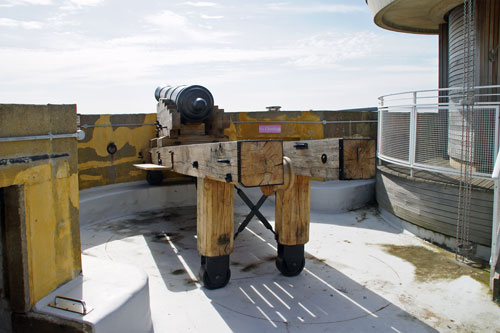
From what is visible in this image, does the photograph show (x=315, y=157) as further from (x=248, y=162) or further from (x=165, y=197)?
(x=165, y=197)

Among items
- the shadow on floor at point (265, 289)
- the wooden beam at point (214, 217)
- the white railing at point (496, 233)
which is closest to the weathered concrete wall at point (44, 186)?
the wooden beam at point (214, 217)

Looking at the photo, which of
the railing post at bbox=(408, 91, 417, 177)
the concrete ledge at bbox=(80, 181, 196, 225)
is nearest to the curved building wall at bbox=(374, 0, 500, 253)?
the railing post at bbox=(408, 91, 417, 177)

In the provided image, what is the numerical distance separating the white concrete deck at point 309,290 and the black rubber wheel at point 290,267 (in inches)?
2.7

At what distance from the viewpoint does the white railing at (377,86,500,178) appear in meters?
5.80

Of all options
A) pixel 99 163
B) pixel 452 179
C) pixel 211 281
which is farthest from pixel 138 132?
pixel 452 179

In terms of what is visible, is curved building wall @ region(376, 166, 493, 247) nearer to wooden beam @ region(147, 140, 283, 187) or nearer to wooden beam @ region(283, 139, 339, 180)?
wooden beam @ region(283, 139, 339, 180)

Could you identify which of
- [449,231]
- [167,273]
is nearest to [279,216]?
[167,273]

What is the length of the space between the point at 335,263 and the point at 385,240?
1.39 metres

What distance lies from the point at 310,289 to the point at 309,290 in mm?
28

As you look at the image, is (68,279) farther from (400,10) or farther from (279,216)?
(400,10)

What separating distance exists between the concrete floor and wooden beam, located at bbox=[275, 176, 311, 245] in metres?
0.48

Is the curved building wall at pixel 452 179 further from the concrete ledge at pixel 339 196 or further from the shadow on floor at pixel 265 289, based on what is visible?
the shadow on floor at pixel 265 289

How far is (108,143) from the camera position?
8.35 metres

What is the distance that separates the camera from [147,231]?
6.83 meters
